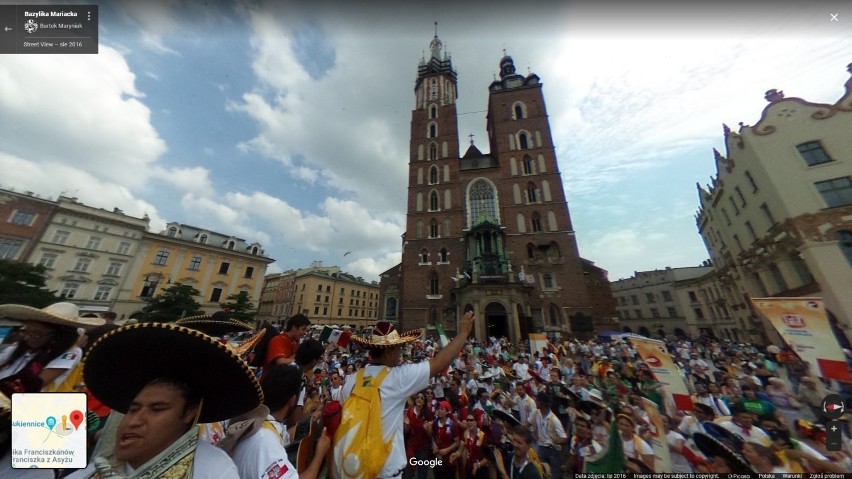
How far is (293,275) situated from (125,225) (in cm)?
2596

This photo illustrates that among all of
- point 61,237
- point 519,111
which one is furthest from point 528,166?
point 61,237

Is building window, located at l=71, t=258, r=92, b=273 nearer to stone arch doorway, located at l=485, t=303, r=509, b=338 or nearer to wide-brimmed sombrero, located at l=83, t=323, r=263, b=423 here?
stone arch doorway, located at l=485, t=303, r=509, b=338

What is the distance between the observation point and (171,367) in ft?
4.65

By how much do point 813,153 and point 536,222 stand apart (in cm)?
1526

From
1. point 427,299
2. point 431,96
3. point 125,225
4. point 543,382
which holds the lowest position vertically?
point 543,382

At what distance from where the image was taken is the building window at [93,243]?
941 inches

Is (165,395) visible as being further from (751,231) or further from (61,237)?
(61,237)

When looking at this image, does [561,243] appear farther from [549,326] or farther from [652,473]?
[652,473]

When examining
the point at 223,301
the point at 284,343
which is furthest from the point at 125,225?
the point at 284,343

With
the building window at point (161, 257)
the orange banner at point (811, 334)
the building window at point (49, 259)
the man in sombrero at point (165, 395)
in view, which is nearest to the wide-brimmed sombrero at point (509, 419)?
the man in sombrero at point (165, 395)

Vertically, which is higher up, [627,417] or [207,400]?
[207,400]

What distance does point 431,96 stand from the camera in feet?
111

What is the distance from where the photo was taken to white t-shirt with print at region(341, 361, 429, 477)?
95.7 inches

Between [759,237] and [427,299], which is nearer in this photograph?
[759,237]
